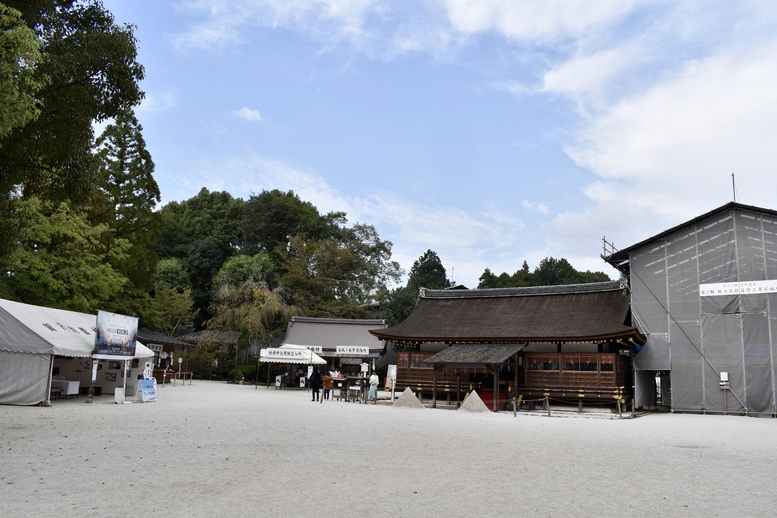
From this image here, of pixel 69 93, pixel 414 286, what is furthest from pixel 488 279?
pixel 69 93

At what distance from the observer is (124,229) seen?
93.0ft

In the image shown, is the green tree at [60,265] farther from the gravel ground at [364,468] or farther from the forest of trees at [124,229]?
the gravel ground at [364,468]

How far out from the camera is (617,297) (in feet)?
82.9

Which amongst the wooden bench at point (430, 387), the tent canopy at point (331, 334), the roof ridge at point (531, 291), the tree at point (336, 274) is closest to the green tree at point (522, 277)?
the tree at point (336, 274)

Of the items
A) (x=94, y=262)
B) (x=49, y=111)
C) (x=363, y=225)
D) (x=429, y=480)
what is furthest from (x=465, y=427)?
(x=363, y=225)

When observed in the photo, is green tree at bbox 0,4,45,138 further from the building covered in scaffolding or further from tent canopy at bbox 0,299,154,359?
the building covered in scaffolding

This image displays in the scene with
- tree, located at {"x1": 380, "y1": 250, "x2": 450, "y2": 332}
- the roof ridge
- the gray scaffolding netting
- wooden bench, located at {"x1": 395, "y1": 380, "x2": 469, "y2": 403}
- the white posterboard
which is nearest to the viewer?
the white posterboard

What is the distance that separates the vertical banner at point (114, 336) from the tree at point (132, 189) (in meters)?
8.60

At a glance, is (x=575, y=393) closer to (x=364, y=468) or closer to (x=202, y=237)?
(x=364, y=468)

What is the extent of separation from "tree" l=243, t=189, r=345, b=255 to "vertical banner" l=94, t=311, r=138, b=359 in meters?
32.1

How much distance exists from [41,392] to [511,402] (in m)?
16.1

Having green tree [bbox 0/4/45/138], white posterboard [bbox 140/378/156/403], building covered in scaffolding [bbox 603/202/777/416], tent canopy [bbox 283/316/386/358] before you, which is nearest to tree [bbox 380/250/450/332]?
tent canopy [bbox 283/316/386/358]

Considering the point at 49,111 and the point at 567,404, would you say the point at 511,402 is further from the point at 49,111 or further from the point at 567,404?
the point at 49,111

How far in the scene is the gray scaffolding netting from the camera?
21000 mm
